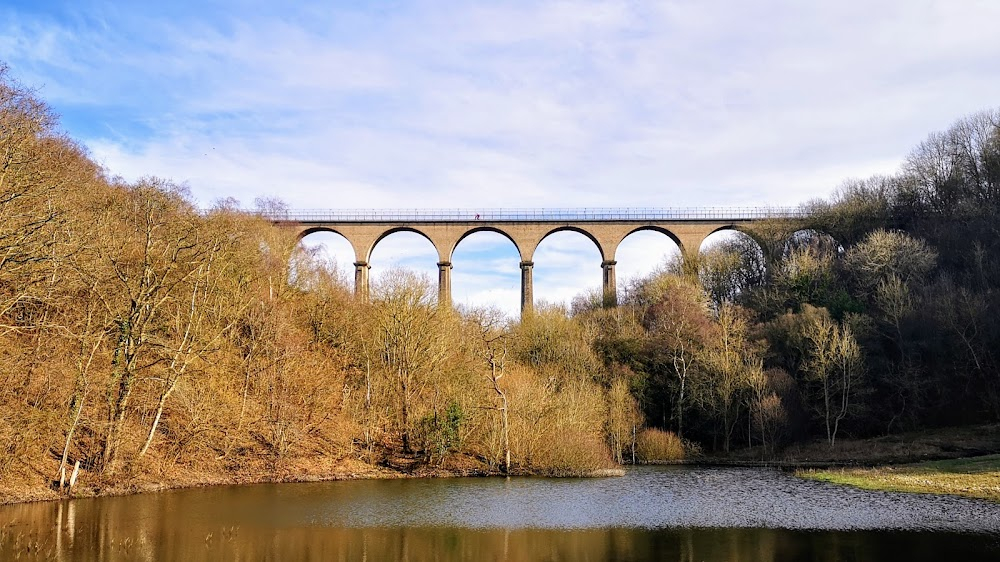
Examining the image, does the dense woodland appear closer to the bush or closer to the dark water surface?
the bush

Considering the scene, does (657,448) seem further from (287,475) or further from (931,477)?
(287,475)

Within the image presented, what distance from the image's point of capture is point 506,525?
12695 millimetres

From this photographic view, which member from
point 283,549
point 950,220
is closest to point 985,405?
point 950,220

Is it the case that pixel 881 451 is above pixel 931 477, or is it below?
Answer: below

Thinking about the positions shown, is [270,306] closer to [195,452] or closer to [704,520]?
[195,452]

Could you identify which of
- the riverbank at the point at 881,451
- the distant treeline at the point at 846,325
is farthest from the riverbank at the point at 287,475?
the distant treeline at the point at 846,325

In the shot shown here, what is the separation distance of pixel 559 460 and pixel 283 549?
12297 mm

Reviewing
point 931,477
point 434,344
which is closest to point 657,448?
point 434,344

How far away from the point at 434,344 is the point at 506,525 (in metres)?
12.8

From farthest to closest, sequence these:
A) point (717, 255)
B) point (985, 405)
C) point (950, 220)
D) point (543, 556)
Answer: point (717, 255)
point (950, 220)
point (985, 405)
point (543, 556)

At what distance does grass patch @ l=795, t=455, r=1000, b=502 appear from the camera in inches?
641

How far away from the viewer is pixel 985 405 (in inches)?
1142

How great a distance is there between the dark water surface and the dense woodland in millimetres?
3410

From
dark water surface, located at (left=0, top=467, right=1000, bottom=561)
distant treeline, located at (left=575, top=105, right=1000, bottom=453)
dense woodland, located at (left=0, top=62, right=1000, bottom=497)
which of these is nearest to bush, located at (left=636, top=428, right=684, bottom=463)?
dense woodland, located at (left=0, top=62, right=1000, bottom=497)
